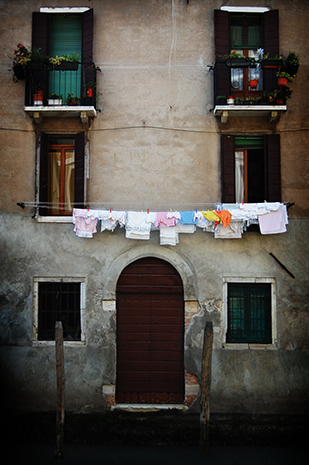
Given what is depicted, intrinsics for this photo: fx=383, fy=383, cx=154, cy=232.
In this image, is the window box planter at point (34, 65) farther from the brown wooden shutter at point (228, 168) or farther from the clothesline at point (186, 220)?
the brown wooden shutter at point (228, 168)

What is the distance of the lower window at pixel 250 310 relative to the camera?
8.57 meters

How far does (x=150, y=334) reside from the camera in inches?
338

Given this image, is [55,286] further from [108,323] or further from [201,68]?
[201,68]

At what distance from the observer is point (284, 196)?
869 cm

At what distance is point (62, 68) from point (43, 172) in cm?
236

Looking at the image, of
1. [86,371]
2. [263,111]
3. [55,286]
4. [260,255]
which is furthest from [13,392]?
[263,111]

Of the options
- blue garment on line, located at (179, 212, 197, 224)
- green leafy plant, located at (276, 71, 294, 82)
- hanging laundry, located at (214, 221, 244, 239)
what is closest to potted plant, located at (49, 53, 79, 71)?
blue garment on line, located at (179, 212, 197, 224)

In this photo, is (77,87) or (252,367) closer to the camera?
(252,367)

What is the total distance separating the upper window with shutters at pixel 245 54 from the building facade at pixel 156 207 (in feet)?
0.11

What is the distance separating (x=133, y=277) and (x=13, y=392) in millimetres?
3617

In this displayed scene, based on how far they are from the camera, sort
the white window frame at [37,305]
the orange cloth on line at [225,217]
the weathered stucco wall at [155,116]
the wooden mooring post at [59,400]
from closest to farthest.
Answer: the wooden mooring post at [59,400], the orange cloth on line at [225,217], the white window frame at [37,305], the weathered stucco wall at [155,116]

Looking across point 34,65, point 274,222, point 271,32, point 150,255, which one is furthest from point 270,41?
point 150,255

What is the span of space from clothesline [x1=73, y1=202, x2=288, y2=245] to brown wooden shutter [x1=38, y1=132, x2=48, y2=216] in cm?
99

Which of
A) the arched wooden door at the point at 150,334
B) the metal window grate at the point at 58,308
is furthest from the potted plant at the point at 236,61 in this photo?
the metal window grate at the point at 58,308
